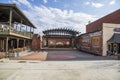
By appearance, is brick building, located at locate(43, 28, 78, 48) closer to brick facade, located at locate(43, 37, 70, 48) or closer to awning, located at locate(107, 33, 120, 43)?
brick facade, located at locate(43, 37, 70, 48)

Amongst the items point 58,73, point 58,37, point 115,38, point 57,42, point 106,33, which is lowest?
point 58,73

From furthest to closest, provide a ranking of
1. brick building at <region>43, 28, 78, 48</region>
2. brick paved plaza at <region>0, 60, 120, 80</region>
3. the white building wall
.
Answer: brick building at <region>43, 28, 78, 48</region> < the white building wall < brick paved plaza at <region>0, 60, 120, 80</region>

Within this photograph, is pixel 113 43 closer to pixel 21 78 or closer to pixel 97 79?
pixel 97 79

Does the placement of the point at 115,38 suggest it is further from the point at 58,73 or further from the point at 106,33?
the point at 58,73

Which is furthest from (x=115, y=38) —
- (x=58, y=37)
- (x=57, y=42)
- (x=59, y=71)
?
(x=57, y=42)

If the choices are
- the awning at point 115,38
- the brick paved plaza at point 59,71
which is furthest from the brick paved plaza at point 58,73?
the awning at point 115,38

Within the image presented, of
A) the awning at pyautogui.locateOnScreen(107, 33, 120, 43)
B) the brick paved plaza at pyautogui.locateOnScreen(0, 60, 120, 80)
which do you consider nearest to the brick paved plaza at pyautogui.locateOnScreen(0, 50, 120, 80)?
the brick paved plaza at pyautogui.locateOnScreen(0, 60, 120, 80)

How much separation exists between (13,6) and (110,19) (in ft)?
79.7

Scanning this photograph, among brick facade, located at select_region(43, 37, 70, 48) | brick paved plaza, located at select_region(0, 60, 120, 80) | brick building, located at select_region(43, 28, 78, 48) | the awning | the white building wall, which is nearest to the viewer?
brick paved plaza, located at select_region(0, 60, 120, 80)

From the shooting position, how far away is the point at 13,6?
16.8 metres

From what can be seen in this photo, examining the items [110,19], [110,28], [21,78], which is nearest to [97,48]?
[110,28]

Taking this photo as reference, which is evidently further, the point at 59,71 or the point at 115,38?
the point at 115,38

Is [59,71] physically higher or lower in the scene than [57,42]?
lower

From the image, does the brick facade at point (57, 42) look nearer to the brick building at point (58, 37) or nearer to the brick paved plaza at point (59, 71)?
the brick building at point (58, 37)
